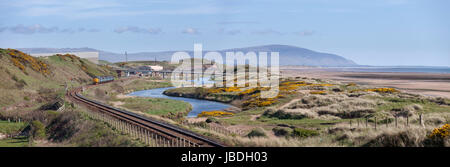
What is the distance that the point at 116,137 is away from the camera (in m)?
23.2

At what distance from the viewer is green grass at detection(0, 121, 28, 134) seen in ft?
107

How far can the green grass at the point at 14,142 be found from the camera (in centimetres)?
2691

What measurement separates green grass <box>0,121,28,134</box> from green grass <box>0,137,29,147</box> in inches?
123

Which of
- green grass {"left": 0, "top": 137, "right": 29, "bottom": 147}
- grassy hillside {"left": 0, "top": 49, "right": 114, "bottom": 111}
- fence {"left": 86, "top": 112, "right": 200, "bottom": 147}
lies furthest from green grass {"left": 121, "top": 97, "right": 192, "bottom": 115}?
green grass {"left": 0, "top": 137, "right": 29, "bottom": 147}

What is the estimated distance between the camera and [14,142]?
28.3 meters

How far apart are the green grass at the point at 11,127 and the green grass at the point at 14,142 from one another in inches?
123

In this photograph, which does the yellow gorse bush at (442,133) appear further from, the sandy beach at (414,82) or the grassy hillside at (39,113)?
the sandy beach at (414,82)

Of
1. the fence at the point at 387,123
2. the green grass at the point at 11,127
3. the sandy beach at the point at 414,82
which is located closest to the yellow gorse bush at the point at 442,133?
the fence at the point at 387,123

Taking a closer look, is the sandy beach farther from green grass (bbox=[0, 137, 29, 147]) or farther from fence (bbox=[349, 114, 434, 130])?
green grass (bbox=[0, 137, 29, 147])

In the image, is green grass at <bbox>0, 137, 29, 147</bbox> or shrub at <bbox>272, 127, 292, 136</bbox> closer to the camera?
shrub at <bbox>272, 127, 292, 136</bbox>

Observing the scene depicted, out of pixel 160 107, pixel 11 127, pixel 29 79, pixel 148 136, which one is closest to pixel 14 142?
pixel 11 127

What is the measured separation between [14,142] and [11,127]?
250 inches
